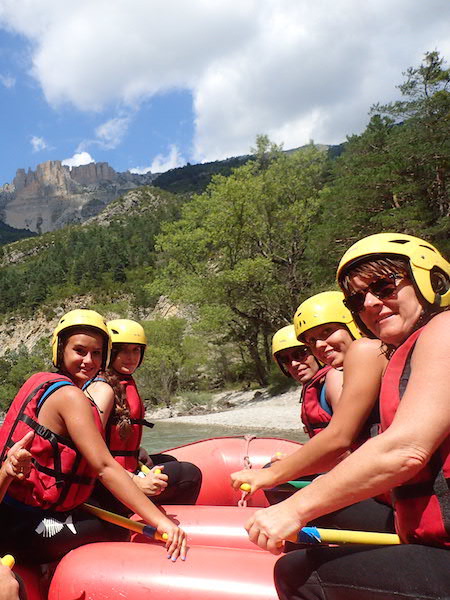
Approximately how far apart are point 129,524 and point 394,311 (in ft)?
6.05

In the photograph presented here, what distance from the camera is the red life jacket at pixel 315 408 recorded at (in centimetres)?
334

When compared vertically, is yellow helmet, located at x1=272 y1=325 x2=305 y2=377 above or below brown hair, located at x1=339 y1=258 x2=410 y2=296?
below

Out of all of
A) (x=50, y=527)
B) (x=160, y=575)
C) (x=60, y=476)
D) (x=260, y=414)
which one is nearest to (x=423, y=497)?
(x=160, y=575)

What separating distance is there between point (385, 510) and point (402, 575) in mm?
1084

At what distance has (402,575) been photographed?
1.48m

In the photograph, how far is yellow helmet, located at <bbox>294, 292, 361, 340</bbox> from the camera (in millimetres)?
3424

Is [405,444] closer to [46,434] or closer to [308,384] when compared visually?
[46,434]

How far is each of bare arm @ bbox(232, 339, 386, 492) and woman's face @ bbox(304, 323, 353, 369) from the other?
1.19 metres

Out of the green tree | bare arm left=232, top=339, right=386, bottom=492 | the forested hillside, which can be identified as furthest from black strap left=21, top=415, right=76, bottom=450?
the green tree

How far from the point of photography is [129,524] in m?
2.63

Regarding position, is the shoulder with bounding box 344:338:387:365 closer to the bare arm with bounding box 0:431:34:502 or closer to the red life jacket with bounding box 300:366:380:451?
the red life jacket with bounding box 300:366:380:451

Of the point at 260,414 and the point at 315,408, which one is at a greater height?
the point at 315,408

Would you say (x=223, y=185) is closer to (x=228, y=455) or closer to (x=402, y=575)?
(x=228, y=455)

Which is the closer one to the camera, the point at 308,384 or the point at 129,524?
the point at 129,524
